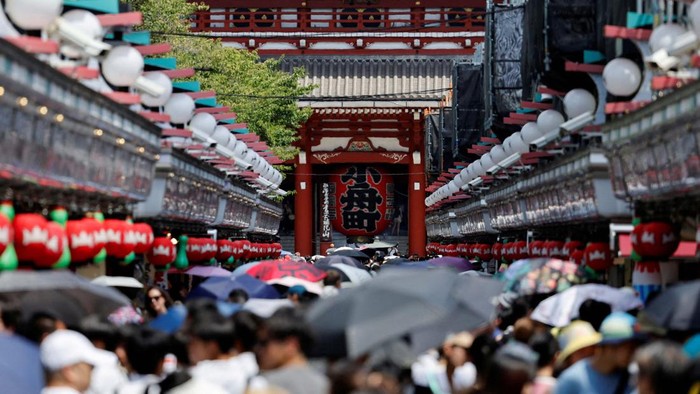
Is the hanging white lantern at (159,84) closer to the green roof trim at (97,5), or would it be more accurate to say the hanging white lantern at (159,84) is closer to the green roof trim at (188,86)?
the green roof trim at (97,5)

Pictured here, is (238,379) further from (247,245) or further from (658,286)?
(247,245)

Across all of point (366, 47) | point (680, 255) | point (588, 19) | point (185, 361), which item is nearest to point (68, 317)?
point (185, 361)

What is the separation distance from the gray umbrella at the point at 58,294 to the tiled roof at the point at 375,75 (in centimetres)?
4329

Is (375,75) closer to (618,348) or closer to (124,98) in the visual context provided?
(124,98)

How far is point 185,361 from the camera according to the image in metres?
9.74

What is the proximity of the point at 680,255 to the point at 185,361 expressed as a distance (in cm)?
786

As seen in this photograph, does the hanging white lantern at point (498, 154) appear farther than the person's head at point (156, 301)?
Yes

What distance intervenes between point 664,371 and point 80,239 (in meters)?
8.95

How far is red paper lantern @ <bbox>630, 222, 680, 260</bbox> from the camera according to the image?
16.0m

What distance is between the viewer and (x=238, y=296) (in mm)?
14031

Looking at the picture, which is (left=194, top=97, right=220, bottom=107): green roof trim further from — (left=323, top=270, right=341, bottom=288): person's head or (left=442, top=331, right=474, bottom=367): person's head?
(left=442, top=331, right=474, bottom=367): person's head

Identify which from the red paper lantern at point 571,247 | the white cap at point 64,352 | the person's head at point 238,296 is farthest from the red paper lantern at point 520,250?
the white cap at point 64,352

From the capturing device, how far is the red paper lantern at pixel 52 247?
511 inches

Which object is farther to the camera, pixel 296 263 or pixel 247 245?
pixel 247 245
